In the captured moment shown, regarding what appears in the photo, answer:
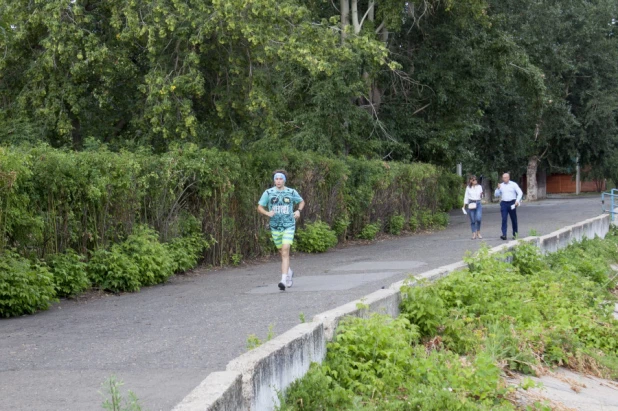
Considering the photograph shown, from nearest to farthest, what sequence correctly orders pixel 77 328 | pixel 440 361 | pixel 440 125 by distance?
pixel 440 361 → pixel 77 328 → pixel 440 125

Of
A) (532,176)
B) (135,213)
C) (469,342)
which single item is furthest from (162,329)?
(532,176)

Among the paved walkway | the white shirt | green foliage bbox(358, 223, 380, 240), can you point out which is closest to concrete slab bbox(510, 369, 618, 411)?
the paved walkway

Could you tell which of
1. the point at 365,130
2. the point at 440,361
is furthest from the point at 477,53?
the point at 440,361

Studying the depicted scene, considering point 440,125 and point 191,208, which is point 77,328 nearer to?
point 191,208

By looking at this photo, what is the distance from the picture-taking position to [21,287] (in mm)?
10438

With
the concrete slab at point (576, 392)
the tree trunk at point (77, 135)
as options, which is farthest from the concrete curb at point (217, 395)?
the tree trunk at point (77, 135)

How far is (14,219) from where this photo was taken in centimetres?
1088

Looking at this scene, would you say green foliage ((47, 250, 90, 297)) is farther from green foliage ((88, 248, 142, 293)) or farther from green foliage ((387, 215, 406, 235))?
green foliage ((387, 215, 406, 235))

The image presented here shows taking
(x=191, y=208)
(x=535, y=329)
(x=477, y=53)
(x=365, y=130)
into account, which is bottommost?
(x=535, y=329)

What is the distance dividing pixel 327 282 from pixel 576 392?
4.71m

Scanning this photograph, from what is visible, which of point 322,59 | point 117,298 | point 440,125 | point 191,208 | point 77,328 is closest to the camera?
point 77,328

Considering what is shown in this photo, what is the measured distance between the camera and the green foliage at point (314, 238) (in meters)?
19.7

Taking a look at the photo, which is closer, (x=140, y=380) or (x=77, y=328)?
(x=140, y=380)

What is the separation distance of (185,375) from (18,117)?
14315 mm
